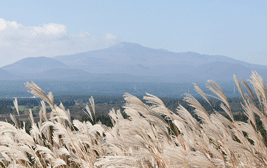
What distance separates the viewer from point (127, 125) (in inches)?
104

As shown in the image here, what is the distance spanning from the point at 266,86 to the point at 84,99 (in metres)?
139

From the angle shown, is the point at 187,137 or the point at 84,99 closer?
the point at 187,137

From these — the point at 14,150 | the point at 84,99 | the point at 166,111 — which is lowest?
the point at 84,99

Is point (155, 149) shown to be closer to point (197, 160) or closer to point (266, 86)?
point (197, 160)

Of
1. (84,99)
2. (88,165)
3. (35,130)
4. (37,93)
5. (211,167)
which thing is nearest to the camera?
(211,167)

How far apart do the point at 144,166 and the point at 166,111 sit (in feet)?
2.45

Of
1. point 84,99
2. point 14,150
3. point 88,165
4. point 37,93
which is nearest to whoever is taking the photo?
point 37,93

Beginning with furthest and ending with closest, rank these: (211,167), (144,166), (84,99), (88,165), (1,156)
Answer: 1. (84,99)
2. (1,156)
3. (88,165)
4. (144,166)
5. (211,167)

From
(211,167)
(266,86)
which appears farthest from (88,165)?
(266,86)

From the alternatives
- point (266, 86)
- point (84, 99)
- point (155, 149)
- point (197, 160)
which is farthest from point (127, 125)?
point (84, 99)

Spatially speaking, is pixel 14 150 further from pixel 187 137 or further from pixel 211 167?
pixel 211 167

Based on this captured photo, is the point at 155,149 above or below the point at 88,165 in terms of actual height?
above

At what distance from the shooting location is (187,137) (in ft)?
11.8

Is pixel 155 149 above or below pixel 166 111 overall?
below
